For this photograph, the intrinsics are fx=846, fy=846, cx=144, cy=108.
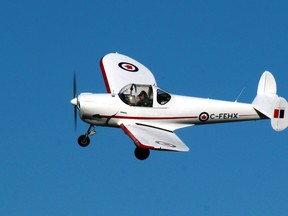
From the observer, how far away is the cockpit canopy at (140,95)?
1185 inches

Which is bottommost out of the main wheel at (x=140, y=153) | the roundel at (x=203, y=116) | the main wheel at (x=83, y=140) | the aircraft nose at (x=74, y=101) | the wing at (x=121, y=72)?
the main wheel at (x=140, y=153)

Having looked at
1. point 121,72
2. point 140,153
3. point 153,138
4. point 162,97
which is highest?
point 121,72

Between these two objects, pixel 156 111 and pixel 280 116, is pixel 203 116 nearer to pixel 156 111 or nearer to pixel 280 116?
pixel 156 111

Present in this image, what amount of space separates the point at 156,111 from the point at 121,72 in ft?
14.1

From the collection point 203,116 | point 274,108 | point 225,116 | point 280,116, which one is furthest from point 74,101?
point 280,116

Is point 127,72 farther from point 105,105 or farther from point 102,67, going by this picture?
point 105,105

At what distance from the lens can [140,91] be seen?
3019 cm

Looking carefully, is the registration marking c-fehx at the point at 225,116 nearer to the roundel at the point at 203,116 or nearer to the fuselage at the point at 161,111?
the fuselage at the point at 161,111

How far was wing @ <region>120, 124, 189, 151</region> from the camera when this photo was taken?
27.2 m

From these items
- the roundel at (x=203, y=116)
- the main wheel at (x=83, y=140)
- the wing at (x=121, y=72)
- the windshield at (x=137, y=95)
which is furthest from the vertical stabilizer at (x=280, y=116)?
the main wheel at (x=83, y=140)

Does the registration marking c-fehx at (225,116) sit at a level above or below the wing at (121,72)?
below

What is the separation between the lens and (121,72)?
3419 centimetres

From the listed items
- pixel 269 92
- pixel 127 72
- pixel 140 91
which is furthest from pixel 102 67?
pixel 269 92

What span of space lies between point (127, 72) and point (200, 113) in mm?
4638
